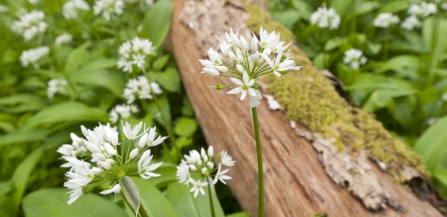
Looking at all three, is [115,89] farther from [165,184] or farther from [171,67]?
[165,184]

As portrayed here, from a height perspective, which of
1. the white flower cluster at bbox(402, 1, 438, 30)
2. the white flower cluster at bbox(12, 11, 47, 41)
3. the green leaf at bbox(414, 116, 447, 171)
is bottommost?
the green leaf at bbox(414, 116, 447, 171)

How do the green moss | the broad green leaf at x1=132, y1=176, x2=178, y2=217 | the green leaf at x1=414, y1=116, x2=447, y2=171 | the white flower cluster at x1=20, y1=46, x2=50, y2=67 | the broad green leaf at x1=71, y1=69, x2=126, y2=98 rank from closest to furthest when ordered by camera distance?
the broad green leaf at x1=132, y1=176, x2=178, y2=217, the green moss, the green leaf at x1=414, y1=116, x2=447, y2=171, the broad green leaf at x1=71, y1=69, x2=126, y2=98, the white flower cluster at x1=20, y1=46, x2=50, y2=67

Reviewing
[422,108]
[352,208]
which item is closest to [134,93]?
[352,208]

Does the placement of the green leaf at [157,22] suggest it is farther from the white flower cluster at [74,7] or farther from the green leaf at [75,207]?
the green leaf at [75,207]

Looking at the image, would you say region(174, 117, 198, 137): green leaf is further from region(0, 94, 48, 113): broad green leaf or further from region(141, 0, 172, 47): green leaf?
region(0, 94, 48, 113): broad green leaf

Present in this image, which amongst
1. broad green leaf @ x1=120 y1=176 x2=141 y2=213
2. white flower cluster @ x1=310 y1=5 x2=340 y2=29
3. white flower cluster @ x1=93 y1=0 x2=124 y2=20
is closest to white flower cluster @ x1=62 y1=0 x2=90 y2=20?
white flower cluster @ x1=93 y1=0 x2=124 y2=20

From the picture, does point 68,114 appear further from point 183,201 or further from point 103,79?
point 183,201

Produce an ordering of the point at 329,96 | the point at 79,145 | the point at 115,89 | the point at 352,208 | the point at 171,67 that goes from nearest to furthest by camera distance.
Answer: the point at 79,145
the point at 352,208
the point at 329,96
the point at 115,89
the point at 171,67
